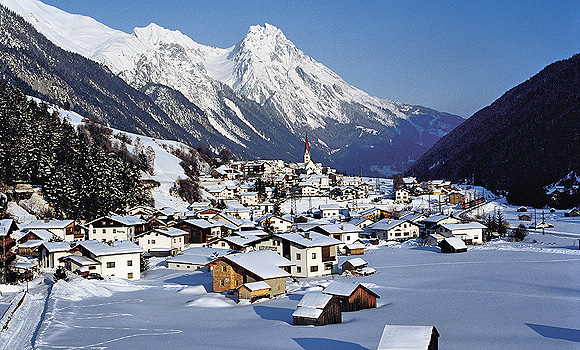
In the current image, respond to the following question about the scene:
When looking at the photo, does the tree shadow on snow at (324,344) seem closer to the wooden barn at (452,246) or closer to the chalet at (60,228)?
the wooden barn at (452,246)

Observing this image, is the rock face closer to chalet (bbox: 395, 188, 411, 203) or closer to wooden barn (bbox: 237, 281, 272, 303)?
chalet (bbox: 395, 188, 411, 203)

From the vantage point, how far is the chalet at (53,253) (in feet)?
122

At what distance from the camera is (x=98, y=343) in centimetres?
1753

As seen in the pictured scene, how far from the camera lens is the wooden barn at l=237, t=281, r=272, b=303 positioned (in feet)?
84.2

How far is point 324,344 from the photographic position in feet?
54.4

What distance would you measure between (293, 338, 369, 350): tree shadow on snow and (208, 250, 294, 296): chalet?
9.83 meters

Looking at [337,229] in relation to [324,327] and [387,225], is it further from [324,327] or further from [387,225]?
[324,327]

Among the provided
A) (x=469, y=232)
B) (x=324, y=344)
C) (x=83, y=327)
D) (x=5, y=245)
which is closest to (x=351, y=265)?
(x=324, y=344)

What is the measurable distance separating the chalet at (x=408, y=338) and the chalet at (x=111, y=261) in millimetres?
24327

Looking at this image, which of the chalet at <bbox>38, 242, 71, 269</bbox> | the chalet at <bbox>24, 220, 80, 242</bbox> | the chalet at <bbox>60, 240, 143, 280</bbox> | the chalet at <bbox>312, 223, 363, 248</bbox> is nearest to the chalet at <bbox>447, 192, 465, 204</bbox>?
the chalet at <bbox>312, 223, 363, 248</bbox>

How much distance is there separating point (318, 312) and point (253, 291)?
6639 mm

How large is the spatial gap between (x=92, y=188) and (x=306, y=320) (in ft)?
148

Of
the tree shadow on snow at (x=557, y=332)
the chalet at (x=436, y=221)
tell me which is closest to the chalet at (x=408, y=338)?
the tree shadow on snow at (x=557, y=332)

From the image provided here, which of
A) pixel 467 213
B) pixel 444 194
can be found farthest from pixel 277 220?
pixel 444 194
